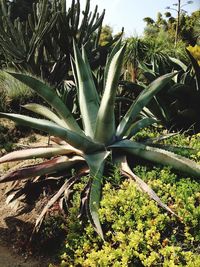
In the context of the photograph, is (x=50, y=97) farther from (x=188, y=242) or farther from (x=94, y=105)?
(x=188, y=242)

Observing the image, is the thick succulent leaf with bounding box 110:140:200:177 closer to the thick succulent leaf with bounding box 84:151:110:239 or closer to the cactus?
the thick succulent leaf with bounding box 84:151:110:239

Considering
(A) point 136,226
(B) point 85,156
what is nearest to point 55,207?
(B) point 85,156

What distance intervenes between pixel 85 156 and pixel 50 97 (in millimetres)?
677

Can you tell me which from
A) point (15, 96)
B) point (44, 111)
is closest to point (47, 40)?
point (15, 96)

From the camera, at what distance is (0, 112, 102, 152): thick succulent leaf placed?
3.61 metres

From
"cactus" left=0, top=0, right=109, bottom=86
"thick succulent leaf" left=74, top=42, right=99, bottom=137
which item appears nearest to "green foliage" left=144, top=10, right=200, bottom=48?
"cactus" left=0, top=0, right=109, bottom=86

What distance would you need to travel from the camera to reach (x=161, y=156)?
3.74 meters

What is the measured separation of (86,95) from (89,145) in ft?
2.19

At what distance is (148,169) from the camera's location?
3865mm

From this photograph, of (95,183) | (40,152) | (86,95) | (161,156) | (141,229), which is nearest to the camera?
(141,229)

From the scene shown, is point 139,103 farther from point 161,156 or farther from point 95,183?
point 95,183

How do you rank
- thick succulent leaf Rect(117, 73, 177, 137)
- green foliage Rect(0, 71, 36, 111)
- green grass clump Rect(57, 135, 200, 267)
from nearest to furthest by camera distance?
green grass clump Rect(57, 135, 200, 267)
thick succulent leaf Rect(117, 73, 177, 137)
green foliage Rect(0, 71, 36, 111)

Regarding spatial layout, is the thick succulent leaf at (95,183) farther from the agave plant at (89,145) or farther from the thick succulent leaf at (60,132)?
the thick succulent leaf at (60,132)

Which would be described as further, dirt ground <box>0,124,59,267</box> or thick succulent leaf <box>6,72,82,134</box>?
thick succulent leaf <box>6,72,82,134</box>
